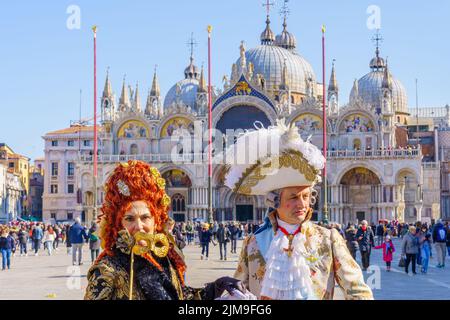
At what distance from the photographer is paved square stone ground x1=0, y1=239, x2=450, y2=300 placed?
1525 centimetres

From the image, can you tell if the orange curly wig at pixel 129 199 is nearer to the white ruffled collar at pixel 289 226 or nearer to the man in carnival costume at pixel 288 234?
the man in carnival costume at pixel 288 234

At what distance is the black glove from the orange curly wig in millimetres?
334

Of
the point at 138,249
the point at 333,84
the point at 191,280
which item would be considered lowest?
the point at 191,280

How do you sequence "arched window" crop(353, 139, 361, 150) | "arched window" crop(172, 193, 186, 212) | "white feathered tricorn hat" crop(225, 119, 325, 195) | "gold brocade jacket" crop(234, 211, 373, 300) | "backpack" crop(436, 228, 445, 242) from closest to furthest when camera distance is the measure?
"gold brocade jacket" crop(234, 211, 373, 300) → "white feathered tricorn hat" crop(225, 119, 325, 195) → "backpack" crop(436, 228, 445, 242) → "arched window" crop(353, 139, 361, 150) → "arched window" crop(172, 193, 186, 212)

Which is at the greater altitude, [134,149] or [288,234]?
[134,149]

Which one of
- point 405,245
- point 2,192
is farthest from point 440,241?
point 2,192

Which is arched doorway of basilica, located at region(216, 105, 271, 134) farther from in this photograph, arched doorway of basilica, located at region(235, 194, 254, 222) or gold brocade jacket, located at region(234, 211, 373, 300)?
gold brocade jacket, located at region(234, 211, 373, 300)

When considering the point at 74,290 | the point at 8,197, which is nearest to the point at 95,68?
the point at 74,290

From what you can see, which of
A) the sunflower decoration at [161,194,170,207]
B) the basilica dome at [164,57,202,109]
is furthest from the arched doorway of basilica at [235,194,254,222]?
the sunflower decoration at [161,194,170,207]

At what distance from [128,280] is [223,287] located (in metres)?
0.48

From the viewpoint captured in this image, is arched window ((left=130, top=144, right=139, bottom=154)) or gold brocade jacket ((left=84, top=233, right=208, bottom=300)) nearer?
gold brocade jacket ((left=84, top=233, right=208, bottom=300))

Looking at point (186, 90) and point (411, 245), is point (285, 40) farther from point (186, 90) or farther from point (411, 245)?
point (411, 245)

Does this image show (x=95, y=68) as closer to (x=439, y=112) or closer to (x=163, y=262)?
(x=163, y=262)

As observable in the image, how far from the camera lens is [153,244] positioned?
4090 mm
